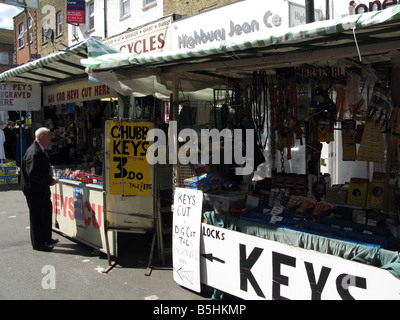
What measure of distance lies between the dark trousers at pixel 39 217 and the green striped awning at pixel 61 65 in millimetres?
2174

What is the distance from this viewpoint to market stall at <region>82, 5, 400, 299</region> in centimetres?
283

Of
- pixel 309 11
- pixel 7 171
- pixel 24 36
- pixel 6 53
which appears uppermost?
pixel 6 53

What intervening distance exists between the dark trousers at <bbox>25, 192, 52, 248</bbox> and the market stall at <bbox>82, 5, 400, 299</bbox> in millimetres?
2234

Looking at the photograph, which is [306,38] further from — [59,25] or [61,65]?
[59,25]

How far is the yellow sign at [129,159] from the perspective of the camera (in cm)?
470

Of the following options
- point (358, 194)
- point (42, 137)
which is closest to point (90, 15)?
point (42, 137)

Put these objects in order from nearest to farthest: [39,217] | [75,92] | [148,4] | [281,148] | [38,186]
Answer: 1. [281,148]
2. [38,186]
3. [39,217]
4. [75,92]
5. [148,4]

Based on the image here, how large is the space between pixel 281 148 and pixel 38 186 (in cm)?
355

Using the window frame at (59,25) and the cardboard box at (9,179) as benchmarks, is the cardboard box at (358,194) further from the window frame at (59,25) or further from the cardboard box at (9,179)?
the window frame at (59,25)

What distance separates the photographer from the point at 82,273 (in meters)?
4.62

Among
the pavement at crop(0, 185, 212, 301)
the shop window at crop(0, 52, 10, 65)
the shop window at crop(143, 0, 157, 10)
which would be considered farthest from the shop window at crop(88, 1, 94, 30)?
the shop window at crop(0, 52, 10, 65)
